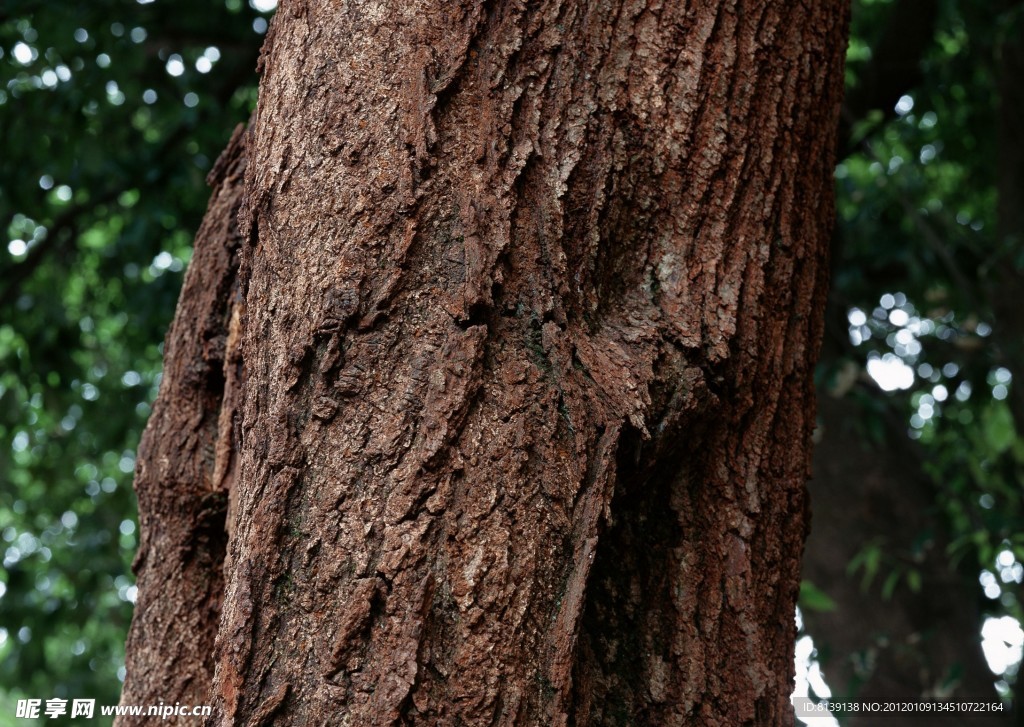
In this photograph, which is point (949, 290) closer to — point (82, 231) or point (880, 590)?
point (880, 590)

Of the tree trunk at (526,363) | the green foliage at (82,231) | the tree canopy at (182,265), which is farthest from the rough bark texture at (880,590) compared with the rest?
the green foliage at (82,231)

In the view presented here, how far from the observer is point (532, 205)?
4.01 ft

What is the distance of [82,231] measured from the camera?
4.79 metres

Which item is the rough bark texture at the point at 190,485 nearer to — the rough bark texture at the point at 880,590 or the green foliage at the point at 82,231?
the green foliage at the point at 82,231

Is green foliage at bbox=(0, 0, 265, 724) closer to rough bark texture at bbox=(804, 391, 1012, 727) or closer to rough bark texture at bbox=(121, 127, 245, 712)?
rough bark texture at bbox=(121, 127, 245, 712)

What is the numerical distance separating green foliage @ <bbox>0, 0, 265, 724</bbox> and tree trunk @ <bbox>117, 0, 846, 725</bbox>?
9.53ft

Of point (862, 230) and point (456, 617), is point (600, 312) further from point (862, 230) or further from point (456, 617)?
point (862, 230)

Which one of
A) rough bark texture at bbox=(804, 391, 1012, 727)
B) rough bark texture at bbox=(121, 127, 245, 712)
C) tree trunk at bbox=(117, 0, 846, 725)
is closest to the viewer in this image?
tree trunk at bbox=(117, 0, 846, 725)

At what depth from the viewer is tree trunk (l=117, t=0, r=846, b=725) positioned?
1.06 metres

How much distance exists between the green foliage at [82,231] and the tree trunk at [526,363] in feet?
9.53

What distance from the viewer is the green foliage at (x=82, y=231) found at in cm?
391

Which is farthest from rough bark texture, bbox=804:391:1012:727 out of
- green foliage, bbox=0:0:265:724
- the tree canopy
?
green foliage, bbox=0:0:265:724

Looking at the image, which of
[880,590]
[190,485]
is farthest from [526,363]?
[880,590]

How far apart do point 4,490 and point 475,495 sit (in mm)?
5077
